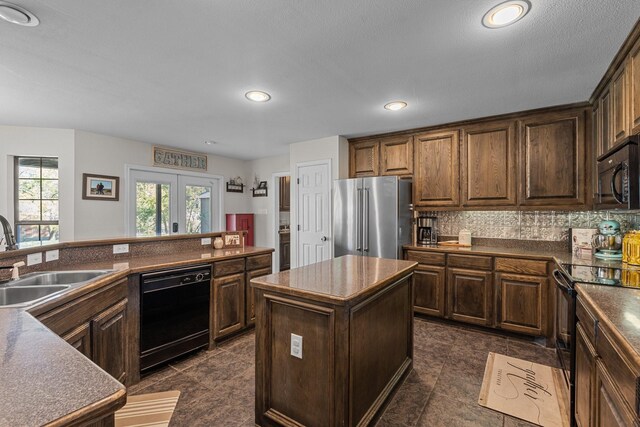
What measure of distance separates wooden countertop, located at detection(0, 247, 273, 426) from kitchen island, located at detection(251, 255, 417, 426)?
931mm

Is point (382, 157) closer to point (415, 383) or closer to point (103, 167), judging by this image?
point (415, 383)

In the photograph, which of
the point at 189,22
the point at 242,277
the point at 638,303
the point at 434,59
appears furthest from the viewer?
the point at 242,277

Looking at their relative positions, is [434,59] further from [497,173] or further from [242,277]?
[242,277]

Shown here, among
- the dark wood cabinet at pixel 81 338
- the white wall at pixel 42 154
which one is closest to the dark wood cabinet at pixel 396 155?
the dark wood cabinet at pixel 81 338

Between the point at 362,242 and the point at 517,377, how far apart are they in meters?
1.98

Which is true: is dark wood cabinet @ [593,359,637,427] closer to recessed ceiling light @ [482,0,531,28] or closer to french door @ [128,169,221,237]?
recessed ceiling light @ [482,0,531,28]

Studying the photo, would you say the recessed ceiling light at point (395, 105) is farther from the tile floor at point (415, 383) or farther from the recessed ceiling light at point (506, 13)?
the tile floor at point (415, 383)

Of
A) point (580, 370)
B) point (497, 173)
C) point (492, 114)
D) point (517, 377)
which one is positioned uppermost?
point (492, 114)

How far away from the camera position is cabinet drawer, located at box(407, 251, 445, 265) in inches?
A: 131

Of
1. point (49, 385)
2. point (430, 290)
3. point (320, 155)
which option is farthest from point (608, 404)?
→ point (320, 155)

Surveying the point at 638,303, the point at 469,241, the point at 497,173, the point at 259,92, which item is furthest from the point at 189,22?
the point at 469,241

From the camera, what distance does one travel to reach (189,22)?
1.70 m

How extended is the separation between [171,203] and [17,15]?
145 inches

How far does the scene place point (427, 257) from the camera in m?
3.42
